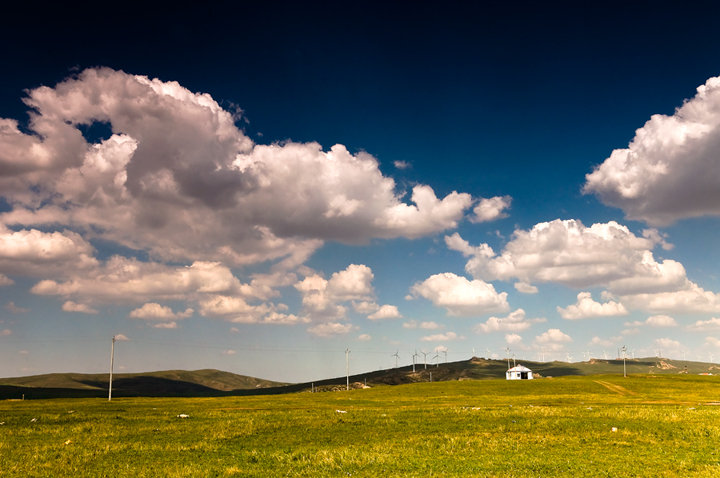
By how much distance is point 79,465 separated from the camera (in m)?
30.6

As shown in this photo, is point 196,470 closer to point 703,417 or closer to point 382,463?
point 382,463

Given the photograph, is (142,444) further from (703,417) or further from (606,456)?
(703,417)

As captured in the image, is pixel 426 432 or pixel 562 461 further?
pixel 426 432

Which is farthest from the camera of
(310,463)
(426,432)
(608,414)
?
(608,414)

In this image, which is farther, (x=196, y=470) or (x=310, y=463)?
(x=310, y=463)

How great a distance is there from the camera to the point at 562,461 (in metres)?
30.8

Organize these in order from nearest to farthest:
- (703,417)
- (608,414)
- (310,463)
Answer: (310,463) → (703,417) → (608,414)

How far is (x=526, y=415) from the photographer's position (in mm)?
54188

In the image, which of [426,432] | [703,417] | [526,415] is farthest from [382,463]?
[703,417]

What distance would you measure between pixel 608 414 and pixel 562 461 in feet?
87.8

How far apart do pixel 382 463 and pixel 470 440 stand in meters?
10.2

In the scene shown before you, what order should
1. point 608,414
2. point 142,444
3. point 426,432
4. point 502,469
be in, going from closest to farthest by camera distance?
point 502,469
point 142,444
point 426,432
point 608,414

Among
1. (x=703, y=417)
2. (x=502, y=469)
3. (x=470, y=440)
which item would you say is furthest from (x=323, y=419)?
(x=703, y=417)

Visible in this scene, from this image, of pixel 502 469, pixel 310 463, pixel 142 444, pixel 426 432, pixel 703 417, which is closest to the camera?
pixel 502 469
